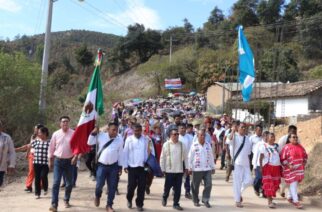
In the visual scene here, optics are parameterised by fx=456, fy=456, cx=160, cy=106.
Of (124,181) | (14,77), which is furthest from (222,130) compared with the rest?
(14,77)

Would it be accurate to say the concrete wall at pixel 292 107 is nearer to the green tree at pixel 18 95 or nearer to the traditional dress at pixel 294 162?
the green tree at pixel 18 95

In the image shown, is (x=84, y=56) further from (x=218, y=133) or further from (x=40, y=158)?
(x=40, y=158)

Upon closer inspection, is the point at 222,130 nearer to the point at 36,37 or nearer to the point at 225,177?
the point at 225,177

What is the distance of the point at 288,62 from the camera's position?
5797 cm

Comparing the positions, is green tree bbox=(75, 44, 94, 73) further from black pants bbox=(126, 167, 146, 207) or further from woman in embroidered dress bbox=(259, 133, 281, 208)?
black pants bbox=(126, 167, 146, 207)

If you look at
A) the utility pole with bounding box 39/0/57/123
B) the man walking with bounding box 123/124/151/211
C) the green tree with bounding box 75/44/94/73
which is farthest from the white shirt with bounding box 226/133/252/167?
the green tree with bounding box 75/44/94/73

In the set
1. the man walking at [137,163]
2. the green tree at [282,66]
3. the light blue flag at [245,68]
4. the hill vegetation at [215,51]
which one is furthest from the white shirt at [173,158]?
the green tree at [282,66]

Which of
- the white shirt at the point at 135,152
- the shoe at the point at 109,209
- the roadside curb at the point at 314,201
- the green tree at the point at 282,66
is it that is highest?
the green tree at the point at 282,66

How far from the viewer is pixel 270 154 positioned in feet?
33.9

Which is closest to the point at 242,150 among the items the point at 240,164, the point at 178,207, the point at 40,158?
the point at 240,164

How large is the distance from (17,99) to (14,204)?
7.32 meters

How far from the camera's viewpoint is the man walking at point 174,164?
9.53 metres

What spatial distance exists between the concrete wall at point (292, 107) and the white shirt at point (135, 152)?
2839 cm

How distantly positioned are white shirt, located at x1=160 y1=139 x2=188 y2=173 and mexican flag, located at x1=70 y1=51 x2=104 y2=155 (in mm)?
1624
